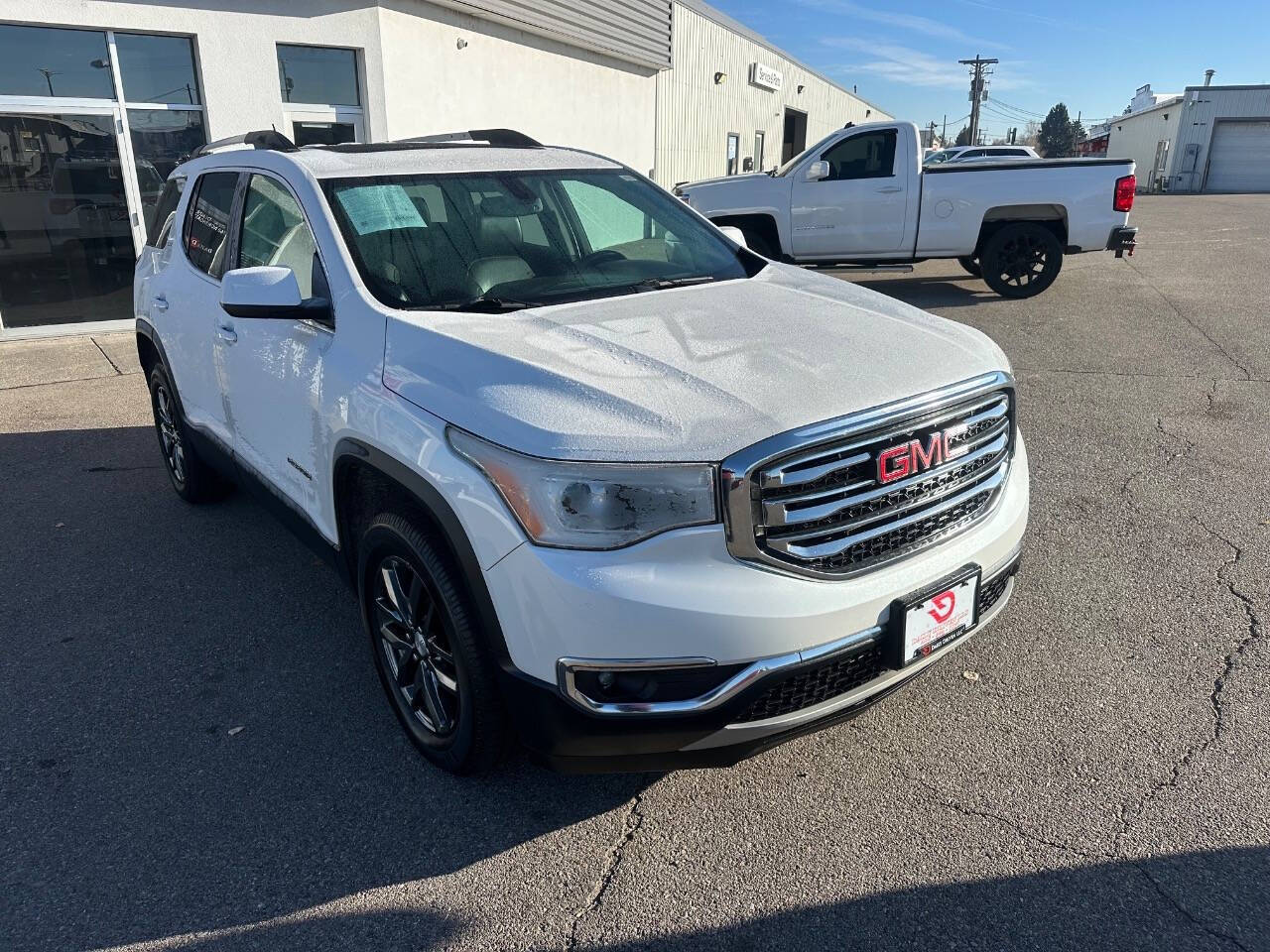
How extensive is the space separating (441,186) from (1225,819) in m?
3.36

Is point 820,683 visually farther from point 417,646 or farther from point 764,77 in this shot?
point 764,77

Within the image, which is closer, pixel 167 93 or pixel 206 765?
pixel 206 765

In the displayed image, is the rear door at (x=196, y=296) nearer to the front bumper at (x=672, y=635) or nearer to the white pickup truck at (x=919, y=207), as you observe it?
A: the front bumper at (x=672, y=635)

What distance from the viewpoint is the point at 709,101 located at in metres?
22.9

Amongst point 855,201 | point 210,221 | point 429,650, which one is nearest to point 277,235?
point 210,221

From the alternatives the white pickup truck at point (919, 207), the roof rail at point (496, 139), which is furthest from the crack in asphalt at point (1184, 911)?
the white pickup truck at point (919, 207)

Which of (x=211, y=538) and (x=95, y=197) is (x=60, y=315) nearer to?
(x=95, y=197)

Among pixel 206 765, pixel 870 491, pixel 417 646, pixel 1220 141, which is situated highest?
pixel 1220 141

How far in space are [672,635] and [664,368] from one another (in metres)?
0.78

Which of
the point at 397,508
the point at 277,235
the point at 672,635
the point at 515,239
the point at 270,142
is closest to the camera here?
the point at 672,635

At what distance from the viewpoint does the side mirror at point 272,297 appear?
3049mm

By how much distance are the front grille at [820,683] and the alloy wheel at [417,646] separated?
34.1 inches

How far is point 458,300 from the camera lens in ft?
10.3

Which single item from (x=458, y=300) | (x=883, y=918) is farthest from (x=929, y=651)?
(x=458, y=300)
